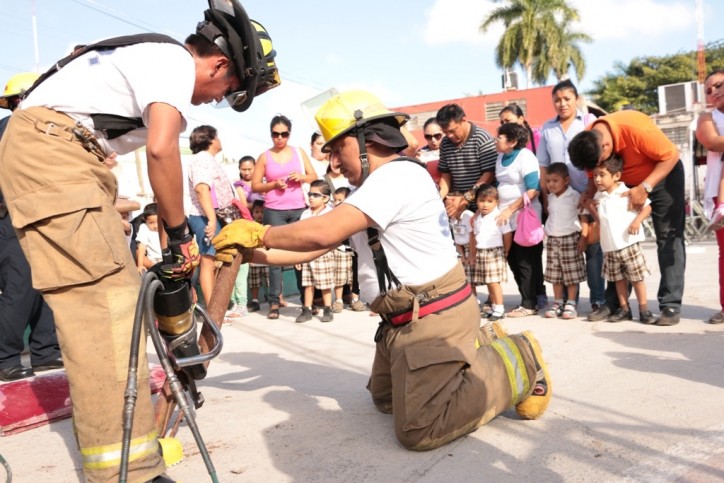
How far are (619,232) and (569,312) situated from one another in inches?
36.7

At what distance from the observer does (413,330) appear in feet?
11.5

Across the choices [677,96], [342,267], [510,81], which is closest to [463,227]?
[342,267]

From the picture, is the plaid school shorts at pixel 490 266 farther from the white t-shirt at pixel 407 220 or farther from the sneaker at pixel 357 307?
the white t-shirt at pixel 407 220

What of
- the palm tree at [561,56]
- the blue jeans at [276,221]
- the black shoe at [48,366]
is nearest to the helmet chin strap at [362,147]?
the black shoe at [48,366]

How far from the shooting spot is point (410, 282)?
3545mm

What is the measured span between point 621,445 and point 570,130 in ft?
13.5

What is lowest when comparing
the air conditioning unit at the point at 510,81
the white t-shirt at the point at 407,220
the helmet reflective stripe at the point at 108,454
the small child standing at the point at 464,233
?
the helmet reflective stripe at the point at 108,454

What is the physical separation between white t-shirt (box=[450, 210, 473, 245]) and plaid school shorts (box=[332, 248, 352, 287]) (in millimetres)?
1396

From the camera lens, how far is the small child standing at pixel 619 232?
5.82 metres

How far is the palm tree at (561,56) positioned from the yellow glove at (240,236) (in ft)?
121

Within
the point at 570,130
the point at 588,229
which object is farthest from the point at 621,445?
the point at 570,130

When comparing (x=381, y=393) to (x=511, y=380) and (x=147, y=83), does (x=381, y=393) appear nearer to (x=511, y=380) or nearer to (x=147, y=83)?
(x=511, y=380)

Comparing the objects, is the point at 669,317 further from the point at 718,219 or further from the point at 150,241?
the point at 150,241

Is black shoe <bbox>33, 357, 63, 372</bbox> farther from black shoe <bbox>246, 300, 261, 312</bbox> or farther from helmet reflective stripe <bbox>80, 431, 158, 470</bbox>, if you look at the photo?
helmet reflective stripe <bbox>80, 431, 158, 470</bbox>
